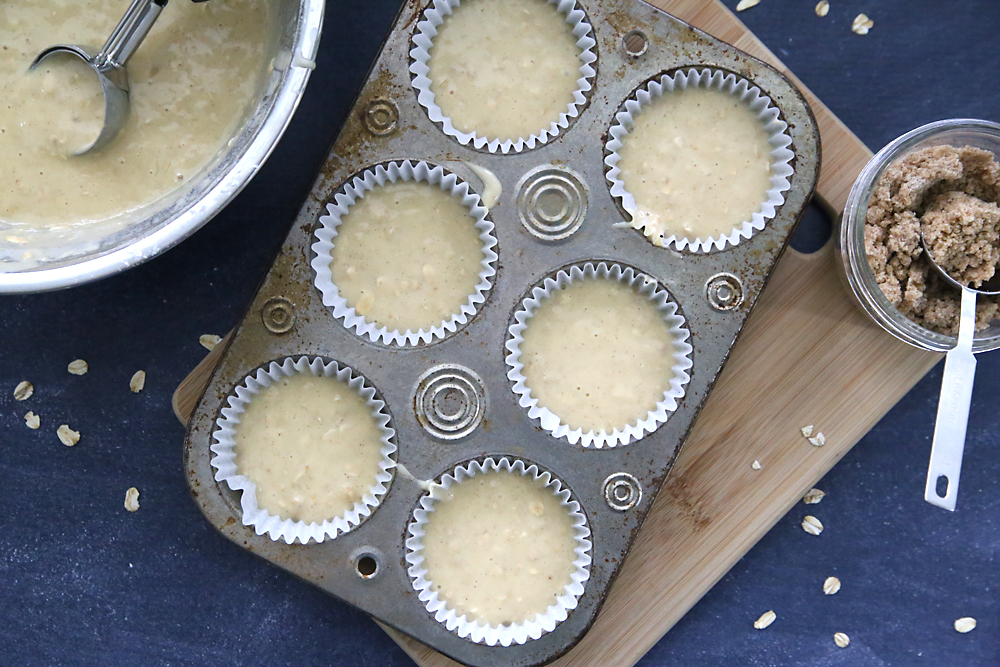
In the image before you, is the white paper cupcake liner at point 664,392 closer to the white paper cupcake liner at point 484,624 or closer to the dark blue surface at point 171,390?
the white paper cupcake liner at point 484,624

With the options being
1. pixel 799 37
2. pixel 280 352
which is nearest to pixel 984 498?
pixel 799 37

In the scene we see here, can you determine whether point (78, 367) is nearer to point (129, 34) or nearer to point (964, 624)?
point (129, 34)

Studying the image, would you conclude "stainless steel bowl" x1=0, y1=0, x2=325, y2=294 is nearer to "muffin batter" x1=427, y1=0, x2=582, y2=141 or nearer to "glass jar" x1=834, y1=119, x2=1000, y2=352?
"muffin batter" x1=427, y1=0, x2=582, y2=141

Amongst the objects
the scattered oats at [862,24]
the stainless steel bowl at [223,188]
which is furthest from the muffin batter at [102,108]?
the scattered oats at [862,24]

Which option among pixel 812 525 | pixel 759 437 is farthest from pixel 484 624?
pixel 812 525

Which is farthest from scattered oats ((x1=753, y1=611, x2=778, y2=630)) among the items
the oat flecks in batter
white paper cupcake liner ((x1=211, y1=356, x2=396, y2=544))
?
white paper cupcake liner ((x1=211, y1=356, x2=396, y2=544))
